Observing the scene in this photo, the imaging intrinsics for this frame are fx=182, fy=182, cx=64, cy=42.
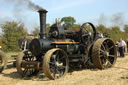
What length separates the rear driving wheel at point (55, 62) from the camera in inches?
222

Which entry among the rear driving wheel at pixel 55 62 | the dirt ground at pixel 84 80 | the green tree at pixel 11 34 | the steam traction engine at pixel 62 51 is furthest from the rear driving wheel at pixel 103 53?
the green tree at pixel 11 34

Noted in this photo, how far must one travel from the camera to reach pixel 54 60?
602 cm

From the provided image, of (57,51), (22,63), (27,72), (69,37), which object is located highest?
(69,37)

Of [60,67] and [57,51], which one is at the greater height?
[57,51]

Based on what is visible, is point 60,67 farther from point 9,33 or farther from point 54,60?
point 9,33

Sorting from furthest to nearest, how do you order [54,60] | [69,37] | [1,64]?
[1,64] → [69,37] → [54,60]

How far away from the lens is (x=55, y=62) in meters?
6.04

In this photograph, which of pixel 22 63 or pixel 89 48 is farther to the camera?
pixel 89 48

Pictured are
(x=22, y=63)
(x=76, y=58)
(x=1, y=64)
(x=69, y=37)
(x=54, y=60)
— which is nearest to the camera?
(x=54, y=60)

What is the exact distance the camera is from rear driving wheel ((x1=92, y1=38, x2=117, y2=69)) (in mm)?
7122

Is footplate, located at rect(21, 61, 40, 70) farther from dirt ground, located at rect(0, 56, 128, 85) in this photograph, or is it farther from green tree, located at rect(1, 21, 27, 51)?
green tree, located at rect(1, 21, 27, 51)

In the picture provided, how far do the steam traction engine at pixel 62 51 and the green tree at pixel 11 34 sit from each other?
15640 mm

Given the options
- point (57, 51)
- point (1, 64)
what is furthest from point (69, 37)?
point (1, 64)

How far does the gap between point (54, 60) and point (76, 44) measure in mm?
1583
